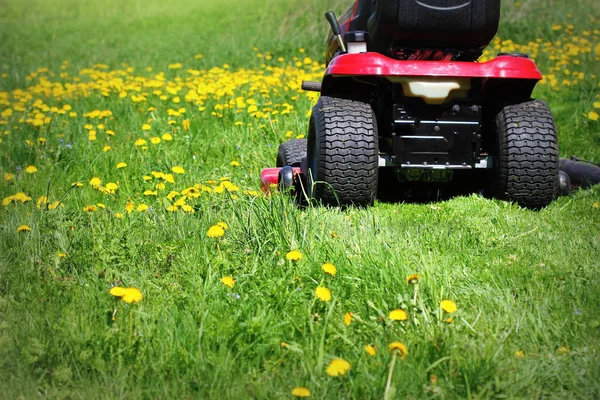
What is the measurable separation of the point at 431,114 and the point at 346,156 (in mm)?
522

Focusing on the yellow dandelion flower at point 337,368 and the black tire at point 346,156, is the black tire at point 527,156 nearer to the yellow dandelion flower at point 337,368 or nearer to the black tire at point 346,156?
the black tire at point 346,156

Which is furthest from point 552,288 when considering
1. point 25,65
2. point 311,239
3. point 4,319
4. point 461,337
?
point 25,65

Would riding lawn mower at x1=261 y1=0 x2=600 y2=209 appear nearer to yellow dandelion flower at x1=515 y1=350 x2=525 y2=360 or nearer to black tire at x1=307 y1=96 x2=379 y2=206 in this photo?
black tire at x1=307 y1=96 x2=379 y2=206

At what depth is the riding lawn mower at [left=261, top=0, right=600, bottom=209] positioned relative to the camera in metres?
3.70

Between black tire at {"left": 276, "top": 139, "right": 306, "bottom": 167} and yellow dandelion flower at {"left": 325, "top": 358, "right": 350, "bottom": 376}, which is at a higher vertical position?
yellow dandelion flower at {"left": 325, "top": 358, "right": 350, "bottom": 376}

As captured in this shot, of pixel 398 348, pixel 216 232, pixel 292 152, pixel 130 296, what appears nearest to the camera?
pixel 398 348

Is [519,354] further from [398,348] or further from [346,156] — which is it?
[346,156]

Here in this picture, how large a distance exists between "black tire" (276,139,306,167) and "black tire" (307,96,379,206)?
0.77 metres

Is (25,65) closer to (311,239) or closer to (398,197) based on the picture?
(398,197)

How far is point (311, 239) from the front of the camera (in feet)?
9.51

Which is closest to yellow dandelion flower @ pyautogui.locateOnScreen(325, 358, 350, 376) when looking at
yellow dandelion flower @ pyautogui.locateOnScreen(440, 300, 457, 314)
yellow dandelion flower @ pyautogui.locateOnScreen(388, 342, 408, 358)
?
yellow dandelion flower @ pyautogui.locateOnScreen(388, 342, 408, 358)

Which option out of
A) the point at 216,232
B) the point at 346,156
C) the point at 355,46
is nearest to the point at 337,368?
the point at 216,232

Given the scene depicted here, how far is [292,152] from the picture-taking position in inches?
185

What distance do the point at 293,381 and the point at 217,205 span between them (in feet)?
5.29
